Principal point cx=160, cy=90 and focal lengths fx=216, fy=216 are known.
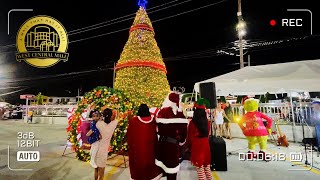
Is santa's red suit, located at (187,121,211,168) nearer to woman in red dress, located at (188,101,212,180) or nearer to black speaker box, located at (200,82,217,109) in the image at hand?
woman in red dress, located at (188,101,212,180)

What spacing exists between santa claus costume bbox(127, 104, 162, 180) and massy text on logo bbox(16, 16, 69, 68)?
6.25 m

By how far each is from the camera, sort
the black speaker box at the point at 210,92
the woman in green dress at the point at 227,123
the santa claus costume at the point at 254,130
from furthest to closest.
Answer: the woman in green dress at the point at 227,123
the black speaker box at the point at 210,92
the santa claus costume at the point at 254,130

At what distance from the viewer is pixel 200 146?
4.43 m

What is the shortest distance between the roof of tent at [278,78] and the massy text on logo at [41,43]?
6.38m

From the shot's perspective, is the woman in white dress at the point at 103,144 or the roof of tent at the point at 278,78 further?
the roof of tent at the point at 278,78

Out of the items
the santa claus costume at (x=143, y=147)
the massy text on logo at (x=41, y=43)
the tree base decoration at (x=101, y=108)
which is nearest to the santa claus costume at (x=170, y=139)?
the santa claus costume at (x=143, y=147)

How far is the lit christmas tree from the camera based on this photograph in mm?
8945

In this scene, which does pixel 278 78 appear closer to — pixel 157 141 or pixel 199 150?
pixel 199 150

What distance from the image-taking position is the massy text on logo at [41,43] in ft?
28.0

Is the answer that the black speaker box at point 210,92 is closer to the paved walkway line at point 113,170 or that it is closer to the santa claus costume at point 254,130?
the santa claus costume at point 254,130

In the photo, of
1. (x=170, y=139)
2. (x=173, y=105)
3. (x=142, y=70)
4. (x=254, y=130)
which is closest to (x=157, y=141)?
(x=170, y=139)

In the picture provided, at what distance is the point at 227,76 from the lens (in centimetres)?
716

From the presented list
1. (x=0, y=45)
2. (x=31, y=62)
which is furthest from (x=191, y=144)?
(x=0, y=45)

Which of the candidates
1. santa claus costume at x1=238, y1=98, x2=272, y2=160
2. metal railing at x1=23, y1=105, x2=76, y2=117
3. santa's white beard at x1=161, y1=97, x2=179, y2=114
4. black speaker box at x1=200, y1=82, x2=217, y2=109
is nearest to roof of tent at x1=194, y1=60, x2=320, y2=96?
black speaker box at x1=200, y1=82, x2=217, y2=109
